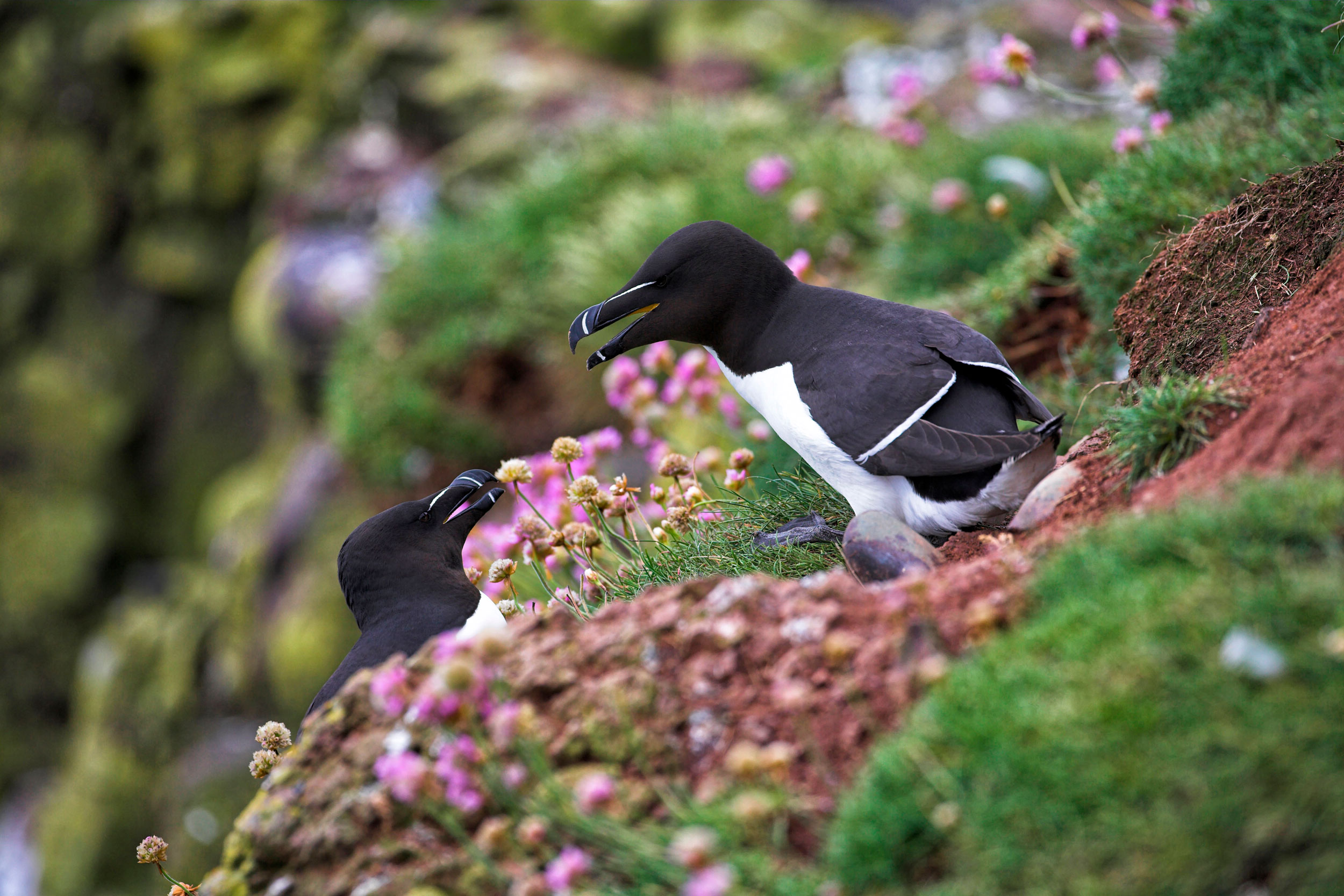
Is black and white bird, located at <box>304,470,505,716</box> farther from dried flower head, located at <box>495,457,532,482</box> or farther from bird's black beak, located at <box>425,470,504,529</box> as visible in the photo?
dried flower head, located at <box>495,457,532,482</box>

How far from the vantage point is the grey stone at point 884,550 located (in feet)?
9.21

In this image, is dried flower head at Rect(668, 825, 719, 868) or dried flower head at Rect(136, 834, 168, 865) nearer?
dried flower head at Rect(668, 825, 719, 868)

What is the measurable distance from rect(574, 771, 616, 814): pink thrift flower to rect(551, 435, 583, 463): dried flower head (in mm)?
1523

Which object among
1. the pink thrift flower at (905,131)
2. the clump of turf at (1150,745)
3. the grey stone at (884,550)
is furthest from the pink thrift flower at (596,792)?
the pink thrift flower at (905,131)

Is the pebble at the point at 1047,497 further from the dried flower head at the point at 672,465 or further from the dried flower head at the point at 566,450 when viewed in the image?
the dried flower head at the point at 566,450

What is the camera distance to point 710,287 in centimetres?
354

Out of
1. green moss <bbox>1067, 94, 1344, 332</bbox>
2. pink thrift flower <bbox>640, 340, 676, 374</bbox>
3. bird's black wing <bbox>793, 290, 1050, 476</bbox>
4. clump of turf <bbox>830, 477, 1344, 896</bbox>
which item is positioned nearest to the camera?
clump of turf <bbox>830, 477, 1344, 896</bbox>

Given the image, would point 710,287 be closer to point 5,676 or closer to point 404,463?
point 404,463

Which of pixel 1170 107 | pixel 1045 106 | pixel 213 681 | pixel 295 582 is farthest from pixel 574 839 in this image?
pixel 213 681

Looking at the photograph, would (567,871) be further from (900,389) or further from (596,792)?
(900,389)

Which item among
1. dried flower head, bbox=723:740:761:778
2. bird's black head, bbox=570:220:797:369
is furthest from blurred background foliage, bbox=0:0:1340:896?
dried flower head, bbox=723:740:761:778

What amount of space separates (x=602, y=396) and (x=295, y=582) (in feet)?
9.77

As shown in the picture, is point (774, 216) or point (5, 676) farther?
point (5, 676)

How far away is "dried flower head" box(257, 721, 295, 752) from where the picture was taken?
2.99 meters
